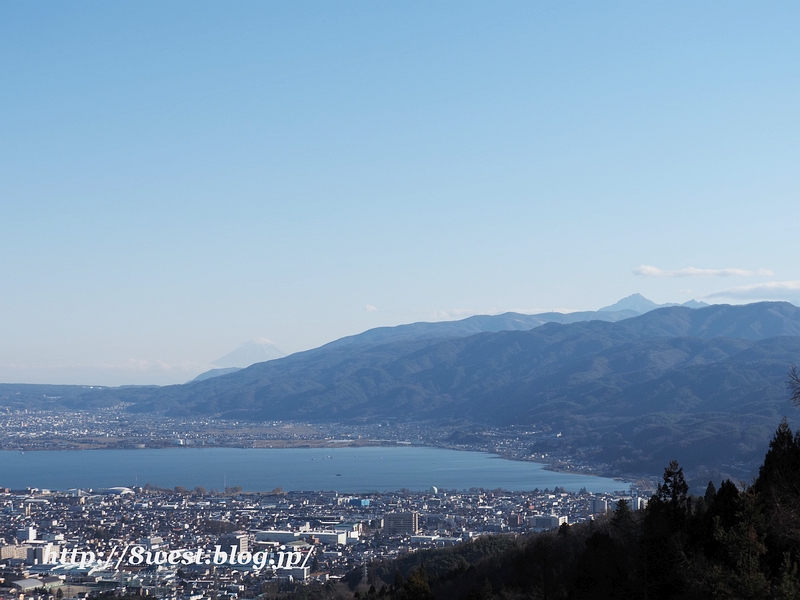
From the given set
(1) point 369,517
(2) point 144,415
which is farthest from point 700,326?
(1) point 369,517

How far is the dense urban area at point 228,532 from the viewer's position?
24828 millimetres

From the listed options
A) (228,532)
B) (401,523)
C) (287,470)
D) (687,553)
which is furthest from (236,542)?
(287,470)

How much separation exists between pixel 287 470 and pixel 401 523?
34.9m

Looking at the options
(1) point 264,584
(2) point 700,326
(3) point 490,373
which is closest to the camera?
(1) point 264,584

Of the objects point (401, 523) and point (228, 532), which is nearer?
point (228, 532)

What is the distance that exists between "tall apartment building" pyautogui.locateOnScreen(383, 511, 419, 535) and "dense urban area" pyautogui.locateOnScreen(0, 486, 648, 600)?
76 millimetres

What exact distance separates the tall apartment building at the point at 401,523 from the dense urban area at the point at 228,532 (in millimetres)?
76

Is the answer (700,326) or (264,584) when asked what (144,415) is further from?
(264,584)

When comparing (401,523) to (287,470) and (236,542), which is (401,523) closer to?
(236,542)

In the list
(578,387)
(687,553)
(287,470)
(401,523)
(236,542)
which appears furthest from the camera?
(578,387)

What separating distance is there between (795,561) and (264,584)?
19.0 m

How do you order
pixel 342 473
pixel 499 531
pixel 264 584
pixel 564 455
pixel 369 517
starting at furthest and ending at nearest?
pixel 564 455 < pixel 342 473 < pixel 369 517 < pixel 499 531 < pixel 264 584

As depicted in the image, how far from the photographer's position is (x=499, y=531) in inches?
1329

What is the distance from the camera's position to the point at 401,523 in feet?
121
